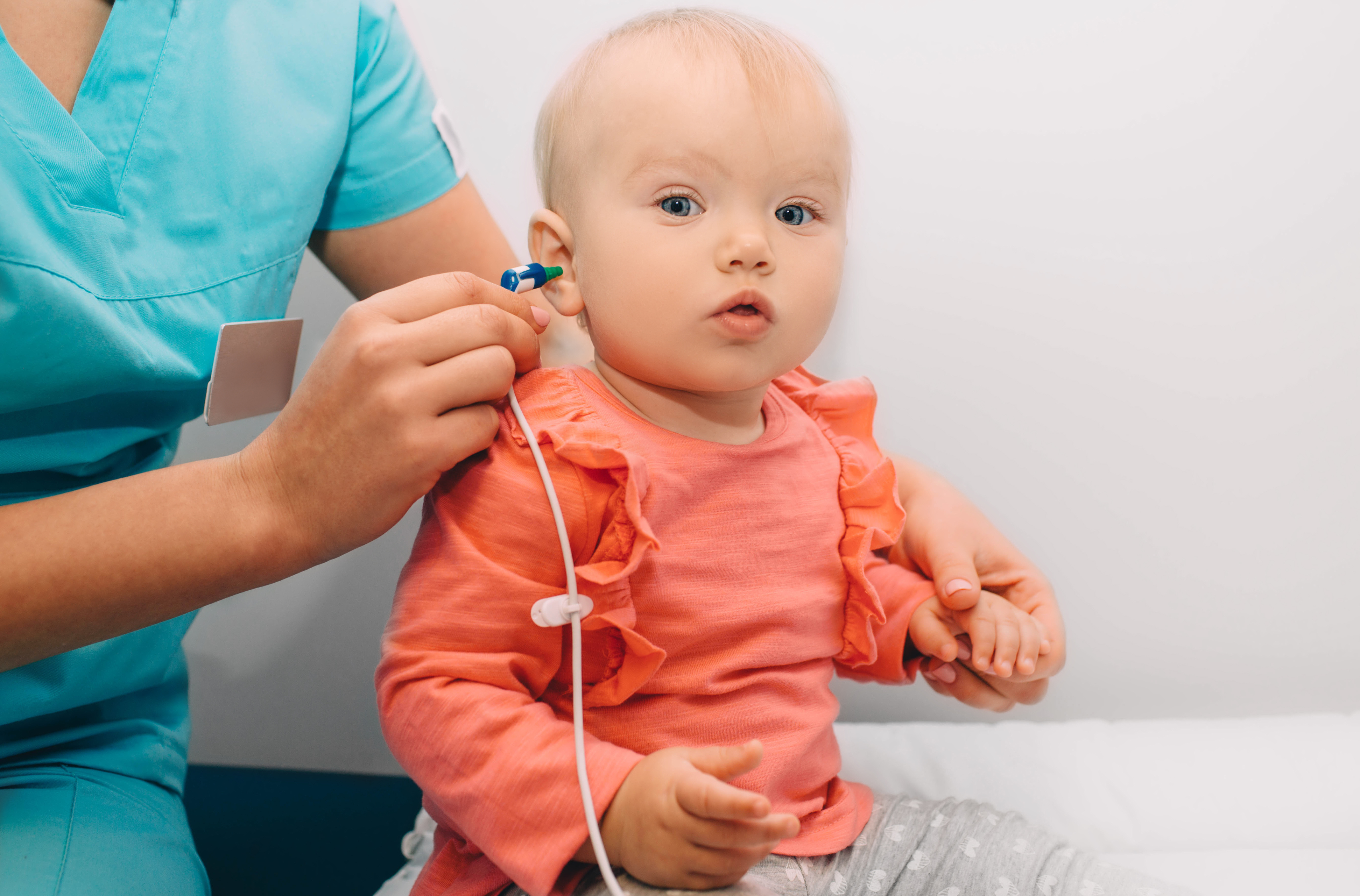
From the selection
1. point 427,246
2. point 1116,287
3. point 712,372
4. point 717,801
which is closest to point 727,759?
point 717,801

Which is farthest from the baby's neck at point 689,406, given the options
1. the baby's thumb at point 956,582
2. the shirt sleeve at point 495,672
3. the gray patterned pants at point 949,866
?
the gray patterned pants at point 949,866

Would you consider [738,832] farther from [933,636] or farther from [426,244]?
[426,244]

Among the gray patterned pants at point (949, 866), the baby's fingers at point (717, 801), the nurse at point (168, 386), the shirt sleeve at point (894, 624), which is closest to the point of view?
the baby's fingers at point (717, 801)

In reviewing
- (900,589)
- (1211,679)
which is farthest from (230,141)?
(1211,679)

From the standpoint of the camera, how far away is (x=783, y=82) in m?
0.65

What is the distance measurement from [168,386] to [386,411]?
0.86 ft

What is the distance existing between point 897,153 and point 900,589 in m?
0.52

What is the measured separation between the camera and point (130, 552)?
622 millimetres

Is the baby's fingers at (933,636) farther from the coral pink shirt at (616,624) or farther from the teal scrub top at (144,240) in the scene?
the teal scrub top at (144,240)

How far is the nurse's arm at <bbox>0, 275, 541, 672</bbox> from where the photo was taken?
1.98 feet

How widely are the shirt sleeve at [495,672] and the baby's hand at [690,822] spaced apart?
0.02 meters

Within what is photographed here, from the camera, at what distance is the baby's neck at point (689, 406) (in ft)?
2.33

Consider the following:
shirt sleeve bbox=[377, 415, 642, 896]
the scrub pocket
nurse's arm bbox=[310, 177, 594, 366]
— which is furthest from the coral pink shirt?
nurse's arm bbox=[310, 177, 594, 366]

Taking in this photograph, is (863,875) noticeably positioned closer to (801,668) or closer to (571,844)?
(801,668)
